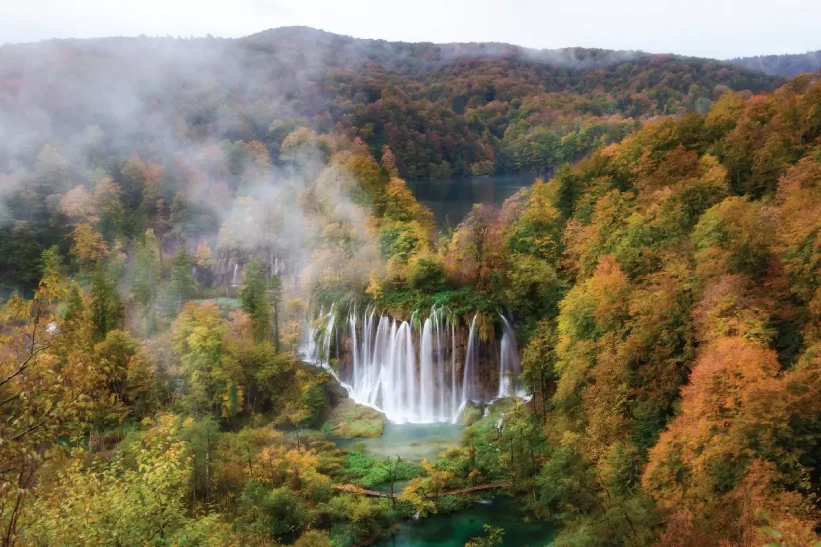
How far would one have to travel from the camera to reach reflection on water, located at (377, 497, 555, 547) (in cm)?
1833

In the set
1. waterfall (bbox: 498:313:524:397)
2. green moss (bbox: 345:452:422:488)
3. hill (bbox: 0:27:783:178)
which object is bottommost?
green moss (bbox: 345:452:422:488)

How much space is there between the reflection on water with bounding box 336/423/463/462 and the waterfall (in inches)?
143

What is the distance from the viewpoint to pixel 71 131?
59344 millimetres

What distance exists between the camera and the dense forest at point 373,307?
35.2ft

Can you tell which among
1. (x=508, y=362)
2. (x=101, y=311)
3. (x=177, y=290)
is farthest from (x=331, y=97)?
(x=508, y=362)

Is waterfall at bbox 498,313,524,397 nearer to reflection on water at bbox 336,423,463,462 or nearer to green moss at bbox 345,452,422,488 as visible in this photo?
reflection on water at bbox 336,423,463,462

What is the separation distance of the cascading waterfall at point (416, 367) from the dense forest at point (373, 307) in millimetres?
1136

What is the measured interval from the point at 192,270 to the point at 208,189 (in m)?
10.7

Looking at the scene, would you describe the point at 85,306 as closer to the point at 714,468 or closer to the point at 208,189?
the point at 208,189

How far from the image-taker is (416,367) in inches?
1174

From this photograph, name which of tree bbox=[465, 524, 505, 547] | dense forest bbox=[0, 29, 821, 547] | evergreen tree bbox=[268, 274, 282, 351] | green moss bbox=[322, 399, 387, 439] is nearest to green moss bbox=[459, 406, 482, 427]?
dense forest bbox=[0, 29, 821, 547]

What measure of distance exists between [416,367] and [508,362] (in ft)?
16.3

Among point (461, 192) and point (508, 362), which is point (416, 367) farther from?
point (461, 192)

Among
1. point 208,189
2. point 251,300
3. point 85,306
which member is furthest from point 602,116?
point 85,306
